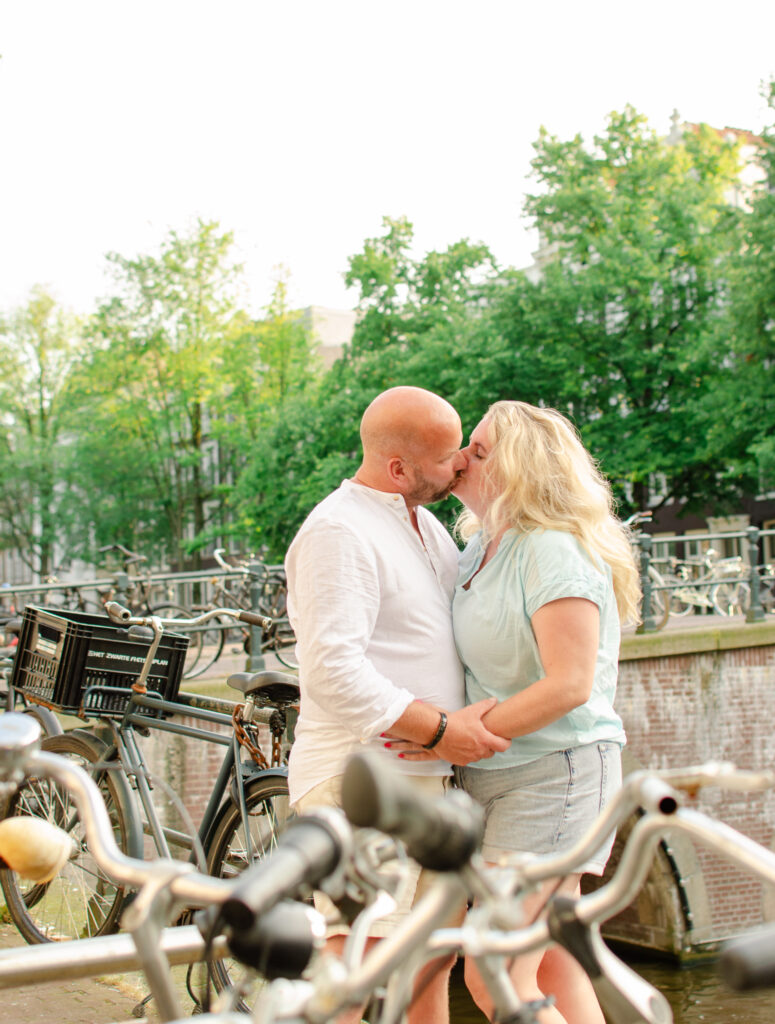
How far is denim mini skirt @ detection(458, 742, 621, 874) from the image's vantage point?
2.53 metres

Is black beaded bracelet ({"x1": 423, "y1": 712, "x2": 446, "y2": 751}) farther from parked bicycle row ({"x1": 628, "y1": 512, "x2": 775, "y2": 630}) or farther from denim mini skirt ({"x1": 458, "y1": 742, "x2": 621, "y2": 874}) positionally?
parked bicycle row ({"x1": 628, "y1": 512, "x2": 775, "y2": 630})

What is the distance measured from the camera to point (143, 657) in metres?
4.11

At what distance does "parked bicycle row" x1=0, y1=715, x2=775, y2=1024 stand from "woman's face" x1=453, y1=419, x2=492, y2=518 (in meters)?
1.56

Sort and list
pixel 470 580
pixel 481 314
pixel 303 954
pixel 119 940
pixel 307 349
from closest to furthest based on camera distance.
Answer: pixel 303 954
pixel 119 940
pixel 470 580
pixel 481 314
pixel 307 349

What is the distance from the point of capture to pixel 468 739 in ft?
8.11

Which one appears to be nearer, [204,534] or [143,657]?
[143,657]

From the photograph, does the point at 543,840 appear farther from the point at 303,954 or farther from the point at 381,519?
the point at 303,954

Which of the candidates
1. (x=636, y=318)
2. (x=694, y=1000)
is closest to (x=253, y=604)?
(x=694, y=1000)

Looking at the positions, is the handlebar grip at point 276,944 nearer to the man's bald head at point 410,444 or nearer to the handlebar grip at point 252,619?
the man's bald head at point 410,444

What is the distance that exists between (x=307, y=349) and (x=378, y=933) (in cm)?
2561

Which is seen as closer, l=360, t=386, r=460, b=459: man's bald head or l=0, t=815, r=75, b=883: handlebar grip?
l=0, t=815, r=75, b=883: handlebar grip

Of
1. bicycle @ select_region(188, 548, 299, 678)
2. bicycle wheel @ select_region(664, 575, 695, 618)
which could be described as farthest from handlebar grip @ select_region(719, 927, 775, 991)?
bicycle wheel @ select_region(664, 575, 695, 618)

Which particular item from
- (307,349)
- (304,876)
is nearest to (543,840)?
(304,876)

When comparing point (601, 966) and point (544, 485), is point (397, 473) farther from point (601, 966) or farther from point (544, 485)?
point (601, 966)
